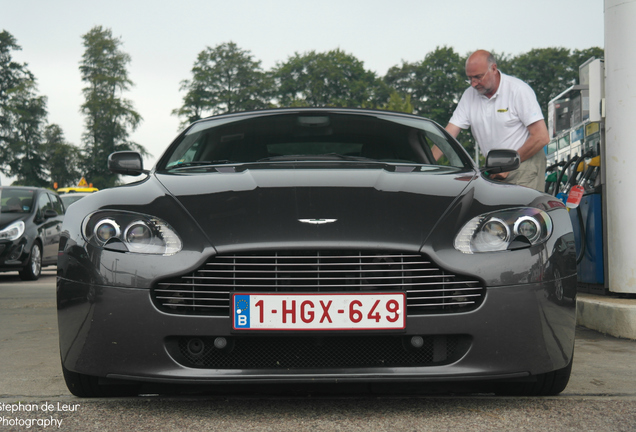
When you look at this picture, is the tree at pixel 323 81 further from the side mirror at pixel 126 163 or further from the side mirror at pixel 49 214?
the side mirror at pixel 126 163

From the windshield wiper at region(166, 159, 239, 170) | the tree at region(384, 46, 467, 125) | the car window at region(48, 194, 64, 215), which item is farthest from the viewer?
the tree at region(384, 46, 467, 125)

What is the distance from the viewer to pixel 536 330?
280 centimetres

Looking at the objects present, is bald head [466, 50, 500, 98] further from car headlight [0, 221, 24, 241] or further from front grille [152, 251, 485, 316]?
car headlight [0, 221, 24, 241]

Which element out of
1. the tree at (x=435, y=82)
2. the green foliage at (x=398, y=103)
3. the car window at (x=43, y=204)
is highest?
the tree at (x=435, y=82)

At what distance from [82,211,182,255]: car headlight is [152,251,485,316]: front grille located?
16cm

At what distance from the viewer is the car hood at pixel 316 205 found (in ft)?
9.14

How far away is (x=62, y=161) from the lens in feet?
211

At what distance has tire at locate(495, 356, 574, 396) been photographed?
3.10 m

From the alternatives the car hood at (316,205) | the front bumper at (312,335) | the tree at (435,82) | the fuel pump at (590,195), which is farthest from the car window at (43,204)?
the tree at (435,82)

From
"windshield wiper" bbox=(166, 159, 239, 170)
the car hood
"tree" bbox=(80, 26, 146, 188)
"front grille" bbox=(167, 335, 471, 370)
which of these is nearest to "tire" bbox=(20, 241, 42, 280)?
"windshield wiper" bbox=(166, 159, 239, 170)

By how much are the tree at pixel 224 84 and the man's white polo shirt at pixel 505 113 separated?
6066cm

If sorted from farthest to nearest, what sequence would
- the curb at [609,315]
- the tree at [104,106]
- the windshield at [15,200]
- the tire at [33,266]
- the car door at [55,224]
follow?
1. the tree at [104,106]
2. the car door at [55,224]
3. the windshield at [15,200]
4. the tire at [33,266]
5. the curb at [609,315]

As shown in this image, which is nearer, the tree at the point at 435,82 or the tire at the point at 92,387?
the tire at the point at 92,387

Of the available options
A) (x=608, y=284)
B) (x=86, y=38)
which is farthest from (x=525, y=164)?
(x=86, y=38)
